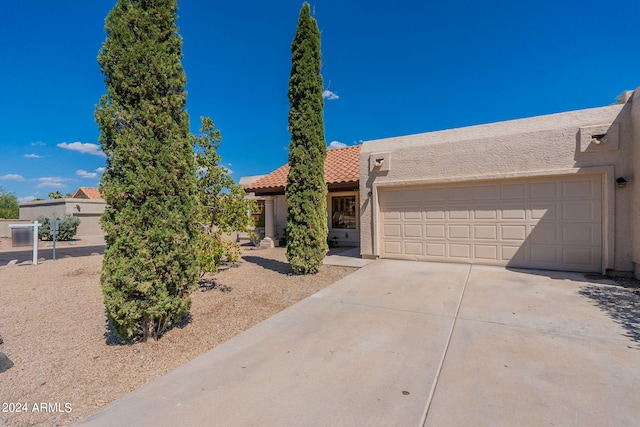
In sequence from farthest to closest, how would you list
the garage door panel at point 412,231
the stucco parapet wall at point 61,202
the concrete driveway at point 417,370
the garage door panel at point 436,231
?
the stucco parapet wall at point 61,202 → the garage door panel at point 412,231 → the garage door panel at point 436,231 → the concrete driveway at point 417,370

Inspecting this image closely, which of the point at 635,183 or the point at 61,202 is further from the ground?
the point at 61,202

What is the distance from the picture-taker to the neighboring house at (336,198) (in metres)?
12.3

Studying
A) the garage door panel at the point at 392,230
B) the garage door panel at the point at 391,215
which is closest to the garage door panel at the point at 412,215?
the garage door panel at the point at 391,215

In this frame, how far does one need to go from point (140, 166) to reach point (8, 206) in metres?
42.0

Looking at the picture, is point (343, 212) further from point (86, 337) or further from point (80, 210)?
point (80, 210)

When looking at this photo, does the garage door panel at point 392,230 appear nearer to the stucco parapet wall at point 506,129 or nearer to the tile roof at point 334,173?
the stucco parapet wall at point 506,129

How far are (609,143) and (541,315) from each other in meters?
4.88

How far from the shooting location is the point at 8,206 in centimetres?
3116

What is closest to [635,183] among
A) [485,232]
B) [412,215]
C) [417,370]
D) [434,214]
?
[485,232]

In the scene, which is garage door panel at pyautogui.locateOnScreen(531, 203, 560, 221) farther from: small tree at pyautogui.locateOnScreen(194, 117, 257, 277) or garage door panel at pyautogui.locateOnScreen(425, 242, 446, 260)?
small tree at pyautogui.locateOnScreen(194, 117, 257, 277)

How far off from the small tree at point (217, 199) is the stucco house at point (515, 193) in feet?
14.8

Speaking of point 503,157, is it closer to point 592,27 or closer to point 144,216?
point 592,27

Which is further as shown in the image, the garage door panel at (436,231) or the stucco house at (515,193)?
the garage door panel at (436,231)

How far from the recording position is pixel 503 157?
7570 millimetres
